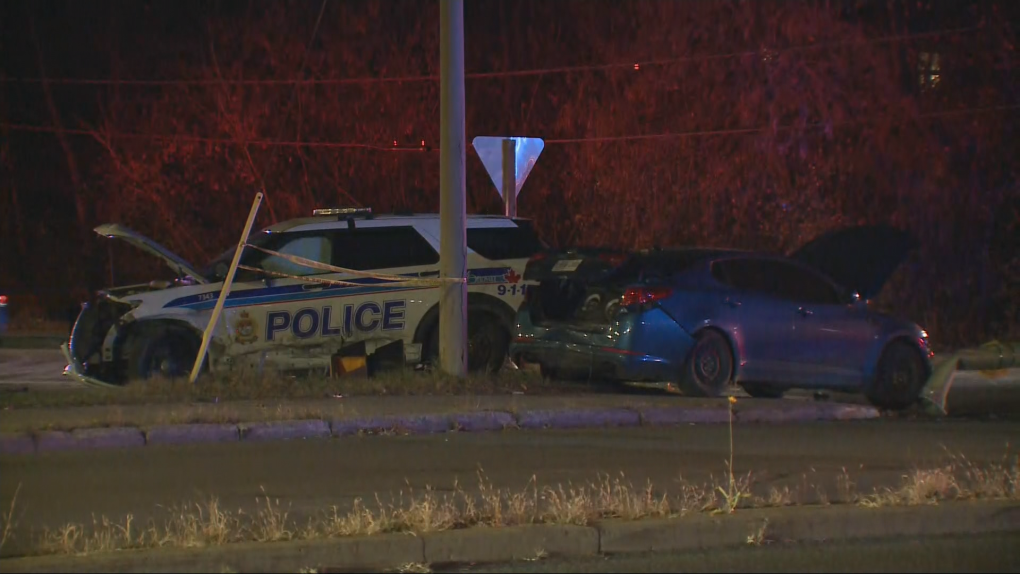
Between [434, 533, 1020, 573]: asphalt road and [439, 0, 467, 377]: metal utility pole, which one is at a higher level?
[439, 0, 467, 377]: metal utility pole

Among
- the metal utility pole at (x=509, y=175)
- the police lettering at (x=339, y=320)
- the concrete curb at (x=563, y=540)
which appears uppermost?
the metal utility pole at (x=509, y=175)

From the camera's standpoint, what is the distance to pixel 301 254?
1362 cm

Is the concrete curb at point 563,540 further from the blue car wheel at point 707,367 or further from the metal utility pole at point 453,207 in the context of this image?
the metal utility pole at point 453,207

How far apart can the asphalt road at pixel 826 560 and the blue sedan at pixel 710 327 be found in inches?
189

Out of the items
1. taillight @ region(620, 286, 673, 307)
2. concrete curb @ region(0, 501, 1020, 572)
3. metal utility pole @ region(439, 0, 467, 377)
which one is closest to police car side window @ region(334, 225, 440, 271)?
metal utility pole @ region(439, 0, 467, 377)

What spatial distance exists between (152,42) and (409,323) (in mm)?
16073

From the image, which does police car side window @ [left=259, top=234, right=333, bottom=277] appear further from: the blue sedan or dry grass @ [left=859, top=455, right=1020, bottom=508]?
dry grass @ [left=859, top=455, right=1020, bottom=508]

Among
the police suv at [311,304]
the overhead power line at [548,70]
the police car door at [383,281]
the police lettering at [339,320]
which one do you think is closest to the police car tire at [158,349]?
the police suv at [311,304]

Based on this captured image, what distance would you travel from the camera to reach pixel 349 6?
2403cm

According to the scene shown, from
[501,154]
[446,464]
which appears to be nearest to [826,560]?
[446,464]

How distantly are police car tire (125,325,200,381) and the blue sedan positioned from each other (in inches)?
138

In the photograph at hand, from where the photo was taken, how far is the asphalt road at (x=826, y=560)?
21.8 ft

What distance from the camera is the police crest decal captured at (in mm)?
13000

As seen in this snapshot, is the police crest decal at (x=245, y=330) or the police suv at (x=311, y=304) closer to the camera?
the police suv at (x=311, y=304)
